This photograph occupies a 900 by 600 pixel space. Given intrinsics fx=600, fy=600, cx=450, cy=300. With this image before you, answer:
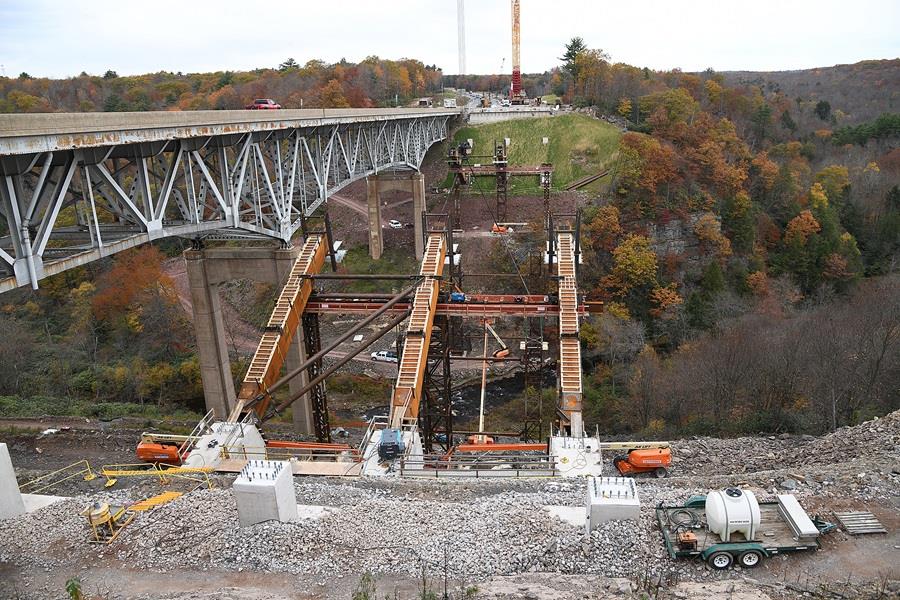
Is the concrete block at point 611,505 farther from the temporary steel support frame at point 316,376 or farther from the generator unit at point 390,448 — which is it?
the temporary steel support frame at point 316,376

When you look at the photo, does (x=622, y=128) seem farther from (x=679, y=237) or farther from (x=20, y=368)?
(x=20, y=368)

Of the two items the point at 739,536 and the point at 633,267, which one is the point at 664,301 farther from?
the point at 739,536

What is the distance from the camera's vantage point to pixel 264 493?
12.4m

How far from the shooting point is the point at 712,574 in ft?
36.7

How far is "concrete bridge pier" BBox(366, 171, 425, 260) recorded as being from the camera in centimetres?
5478

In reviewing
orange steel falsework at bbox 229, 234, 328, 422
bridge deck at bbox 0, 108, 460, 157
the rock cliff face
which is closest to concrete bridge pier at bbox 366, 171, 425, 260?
the rock cliff face

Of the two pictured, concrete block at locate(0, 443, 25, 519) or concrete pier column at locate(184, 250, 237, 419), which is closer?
concrete block at locate(0, 443, 25, 519)

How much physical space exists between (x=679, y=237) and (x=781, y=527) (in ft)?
137

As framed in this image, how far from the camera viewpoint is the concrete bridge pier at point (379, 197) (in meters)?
54.8

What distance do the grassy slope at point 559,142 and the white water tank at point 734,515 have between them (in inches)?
2026

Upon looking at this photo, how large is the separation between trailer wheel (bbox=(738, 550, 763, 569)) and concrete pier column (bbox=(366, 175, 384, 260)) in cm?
4723

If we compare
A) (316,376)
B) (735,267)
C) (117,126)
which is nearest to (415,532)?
(117,126)

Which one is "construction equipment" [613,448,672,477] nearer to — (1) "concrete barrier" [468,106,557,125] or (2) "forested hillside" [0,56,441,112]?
(1) "concrete barrier" [468,106,557,125]

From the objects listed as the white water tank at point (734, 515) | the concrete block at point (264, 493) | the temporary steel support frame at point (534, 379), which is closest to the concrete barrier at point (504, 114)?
the temporary steel support frame at point (534, 379)
